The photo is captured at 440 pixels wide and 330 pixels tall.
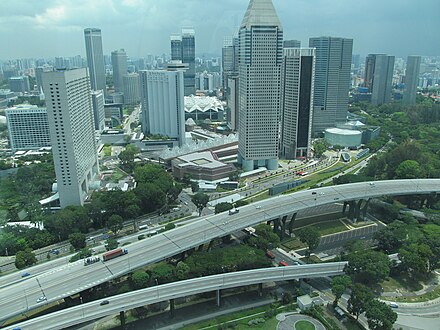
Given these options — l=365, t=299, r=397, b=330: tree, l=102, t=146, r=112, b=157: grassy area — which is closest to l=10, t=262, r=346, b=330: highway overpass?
l=365, t=299, r=397, b=330: tree

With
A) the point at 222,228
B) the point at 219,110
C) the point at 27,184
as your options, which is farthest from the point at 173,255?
the point at 219,110

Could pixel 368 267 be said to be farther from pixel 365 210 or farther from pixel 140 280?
pixel 140 280

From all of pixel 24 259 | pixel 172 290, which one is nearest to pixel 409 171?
pixel 172 290

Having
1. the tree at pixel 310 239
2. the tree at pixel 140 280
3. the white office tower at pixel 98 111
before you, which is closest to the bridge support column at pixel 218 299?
the tree at pixel 140 280

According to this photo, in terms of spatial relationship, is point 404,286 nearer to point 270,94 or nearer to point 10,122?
point 270,94

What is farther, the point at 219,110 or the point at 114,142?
the point at 219,110

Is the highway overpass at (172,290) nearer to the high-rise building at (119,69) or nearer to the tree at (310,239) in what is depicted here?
the tree at (310,239)
